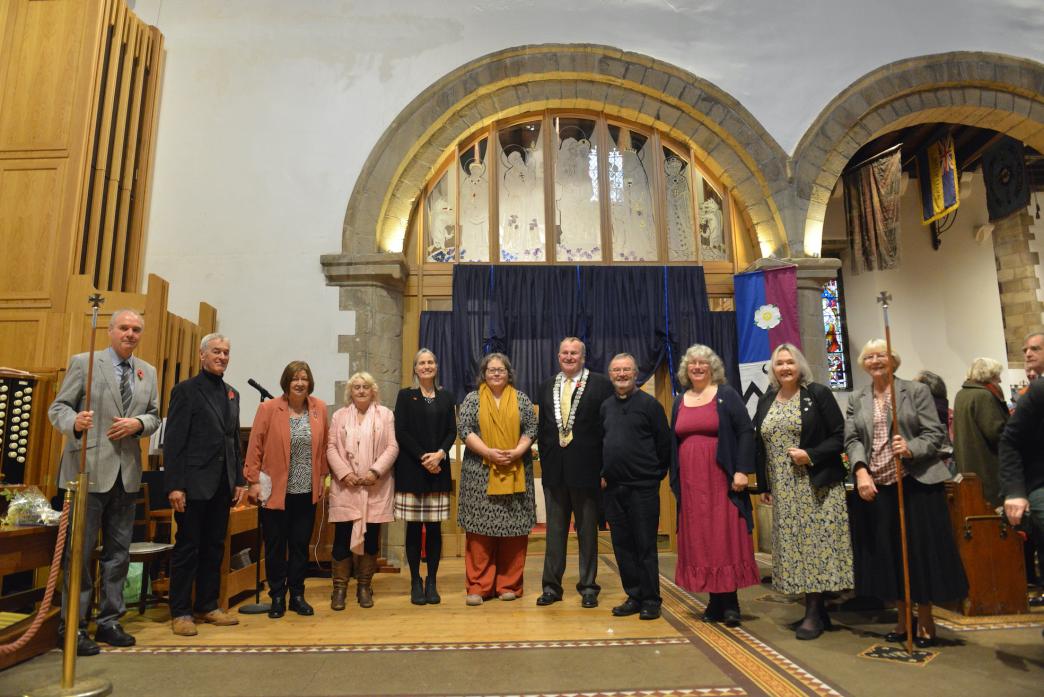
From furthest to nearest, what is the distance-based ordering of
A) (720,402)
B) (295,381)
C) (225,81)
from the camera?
1. (225,81)
2. (295,381)
3. (720,402)

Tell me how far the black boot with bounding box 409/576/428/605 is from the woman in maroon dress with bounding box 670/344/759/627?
4.97 ft

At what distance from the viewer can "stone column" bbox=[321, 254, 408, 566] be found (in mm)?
5656

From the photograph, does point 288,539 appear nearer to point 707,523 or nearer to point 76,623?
point 76,623

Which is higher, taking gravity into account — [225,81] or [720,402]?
[225,81]

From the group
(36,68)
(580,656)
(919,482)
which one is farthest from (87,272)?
(919,482)

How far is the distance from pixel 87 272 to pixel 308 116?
224 centimetres

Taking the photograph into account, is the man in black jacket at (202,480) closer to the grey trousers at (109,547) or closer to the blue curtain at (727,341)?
the grey trousers at (109,547)

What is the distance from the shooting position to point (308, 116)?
605cm

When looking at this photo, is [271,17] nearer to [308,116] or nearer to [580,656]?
[308,116]

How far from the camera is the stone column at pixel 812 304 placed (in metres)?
5.86

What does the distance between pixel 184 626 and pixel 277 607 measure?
0.51 m

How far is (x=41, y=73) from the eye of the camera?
17.7 ft

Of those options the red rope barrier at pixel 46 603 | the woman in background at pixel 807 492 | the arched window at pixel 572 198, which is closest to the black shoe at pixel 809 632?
the woman in background at pixel 807 492

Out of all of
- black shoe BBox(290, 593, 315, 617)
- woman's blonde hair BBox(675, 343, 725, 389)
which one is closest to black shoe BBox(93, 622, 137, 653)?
black shoe BBox(290, 593, 315, 617)
